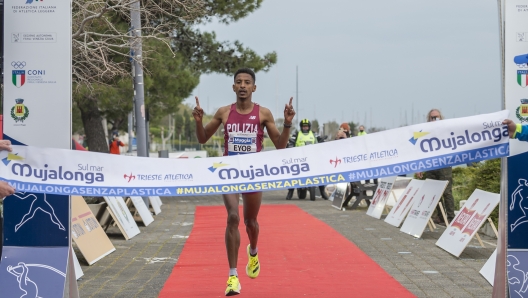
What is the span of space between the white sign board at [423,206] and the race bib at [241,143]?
625 cm

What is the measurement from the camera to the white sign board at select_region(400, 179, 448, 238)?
14.0 meters

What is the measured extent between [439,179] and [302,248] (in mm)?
3961

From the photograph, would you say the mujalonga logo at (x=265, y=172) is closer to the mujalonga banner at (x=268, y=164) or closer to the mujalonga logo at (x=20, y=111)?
the mujalonga banner at (x=268, y=164)

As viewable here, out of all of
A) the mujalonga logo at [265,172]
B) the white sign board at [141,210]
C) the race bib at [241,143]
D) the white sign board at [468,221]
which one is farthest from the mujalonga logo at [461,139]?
the white sign board at [141,210]

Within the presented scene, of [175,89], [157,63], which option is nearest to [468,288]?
[157,63]

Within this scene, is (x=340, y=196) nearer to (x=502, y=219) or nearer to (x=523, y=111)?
(x=502, y=219)

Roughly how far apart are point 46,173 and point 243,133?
220 centimetres

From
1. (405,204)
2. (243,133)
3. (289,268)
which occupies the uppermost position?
(243,133)

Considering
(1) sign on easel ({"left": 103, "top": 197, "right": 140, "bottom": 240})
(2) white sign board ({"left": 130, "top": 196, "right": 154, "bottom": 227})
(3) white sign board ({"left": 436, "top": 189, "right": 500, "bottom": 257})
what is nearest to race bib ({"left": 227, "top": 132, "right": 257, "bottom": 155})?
(3) white sign board ({"left": 436, "top": 189, "right": 500, "bottom": 257})

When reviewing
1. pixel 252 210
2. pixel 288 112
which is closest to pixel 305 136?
pixel 252 210

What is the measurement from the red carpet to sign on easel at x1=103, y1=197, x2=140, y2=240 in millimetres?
1086

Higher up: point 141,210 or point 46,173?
point 46,173

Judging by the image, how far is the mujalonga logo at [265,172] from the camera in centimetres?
738

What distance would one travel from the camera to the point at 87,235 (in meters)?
11.6
